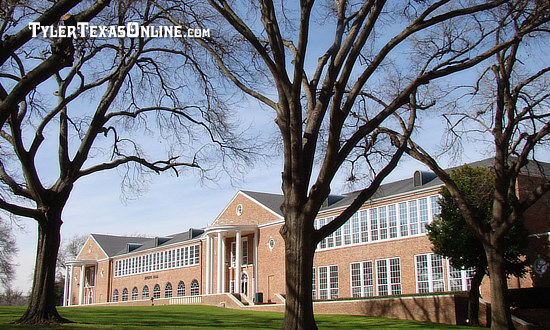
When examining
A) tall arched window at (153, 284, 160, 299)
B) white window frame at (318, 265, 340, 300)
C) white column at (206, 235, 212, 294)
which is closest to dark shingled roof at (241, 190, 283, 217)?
white column at (206, 235, 212, 294)

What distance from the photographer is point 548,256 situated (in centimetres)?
2589

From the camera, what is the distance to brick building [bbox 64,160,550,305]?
99.2ft

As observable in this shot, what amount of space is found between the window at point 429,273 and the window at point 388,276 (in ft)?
4.99

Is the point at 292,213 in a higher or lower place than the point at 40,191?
lower

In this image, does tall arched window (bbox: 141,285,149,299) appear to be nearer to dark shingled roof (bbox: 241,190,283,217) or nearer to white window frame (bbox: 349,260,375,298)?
dark shingled roof (bbox: 241,190,283,217)

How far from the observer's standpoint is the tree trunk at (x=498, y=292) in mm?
16578

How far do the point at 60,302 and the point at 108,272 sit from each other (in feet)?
64.1

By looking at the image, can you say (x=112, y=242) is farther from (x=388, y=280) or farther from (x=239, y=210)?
(x=388, y=280)

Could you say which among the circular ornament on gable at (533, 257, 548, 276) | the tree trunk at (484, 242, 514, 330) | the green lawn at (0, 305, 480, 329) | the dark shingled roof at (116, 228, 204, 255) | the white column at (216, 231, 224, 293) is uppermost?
the dark shingled roof at (116, 228, 204, 255)

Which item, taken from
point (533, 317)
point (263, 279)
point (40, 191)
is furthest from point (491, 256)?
point (263, 279)

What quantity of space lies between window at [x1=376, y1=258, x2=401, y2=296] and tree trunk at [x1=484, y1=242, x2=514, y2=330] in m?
15.5

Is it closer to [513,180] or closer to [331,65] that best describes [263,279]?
[513,180]

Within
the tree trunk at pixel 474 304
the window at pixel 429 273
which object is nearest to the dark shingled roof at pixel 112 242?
the window at pixel 429 273

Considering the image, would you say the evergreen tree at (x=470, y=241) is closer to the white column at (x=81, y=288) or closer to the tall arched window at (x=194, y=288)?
the tall arched window at (x=194, y=288)
